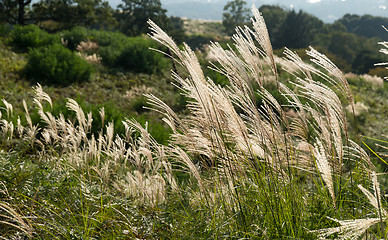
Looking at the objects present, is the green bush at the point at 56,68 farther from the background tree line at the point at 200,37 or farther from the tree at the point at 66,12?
the tree at the point at 66,12

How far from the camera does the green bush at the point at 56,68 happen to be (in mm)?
8609

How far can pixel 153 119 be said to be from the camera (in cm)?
750

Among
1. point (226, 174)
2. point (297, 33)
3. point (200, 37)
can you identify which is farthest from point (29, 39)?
point (297, 33)

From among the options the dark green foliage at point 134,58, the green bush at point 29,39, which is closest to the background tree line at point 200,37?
the dark green foliage at point 134,58

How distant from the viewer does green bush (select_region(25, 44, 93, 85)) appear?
8.61 metres

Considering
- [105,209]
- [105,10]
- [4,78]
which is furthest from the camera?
[105,10]

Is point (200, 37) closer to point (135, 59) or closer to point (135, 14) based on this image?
point (135, 14)

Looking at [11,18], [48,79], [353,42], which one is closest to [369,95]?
[48,79]

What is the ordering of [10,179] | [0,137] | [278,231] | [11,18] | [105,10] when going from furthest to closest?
[105,10] < [11,18] < [0,137] < [10,179] < [278,231]

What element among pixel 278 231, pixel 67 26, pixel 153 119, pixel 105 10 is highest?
pixel 105 10

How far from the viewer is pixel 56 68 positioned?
870 centimetres

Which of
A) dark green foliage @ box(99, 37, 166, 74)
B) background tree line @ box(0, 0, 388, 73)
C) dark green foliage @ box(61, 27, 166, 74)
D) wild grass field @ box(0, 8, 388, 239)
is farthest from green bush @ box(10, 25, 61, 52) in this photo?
wild grass field @ box(0, 8, 388, 239)

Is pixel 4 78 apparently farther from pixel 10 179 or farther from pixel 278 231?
pixel 278 231

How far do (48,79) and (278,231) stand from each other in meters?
8.75
